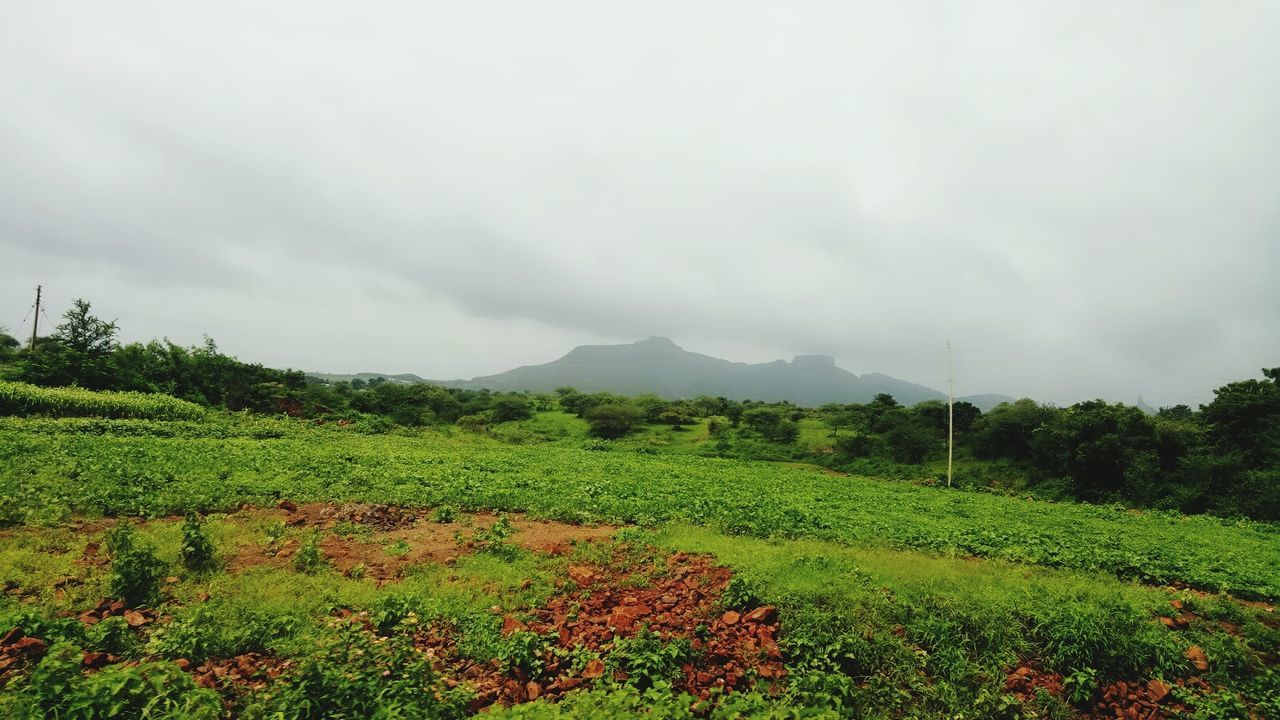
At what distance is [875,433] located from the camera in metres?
43.0

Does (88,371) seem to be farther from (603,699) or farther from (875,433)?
(875,433)

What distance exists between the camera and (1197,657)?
6895 millimetres

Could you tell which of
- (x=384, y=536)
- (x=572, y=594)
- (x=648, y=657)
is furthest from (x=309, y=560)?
(x=648, y=657)

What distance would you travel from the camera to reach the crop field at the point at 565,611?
539 centimetres

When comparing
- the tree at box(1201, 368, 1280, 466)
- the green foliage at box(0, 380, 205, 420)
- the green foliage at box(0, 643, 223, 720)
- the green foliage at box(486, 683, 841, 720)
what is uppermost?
the tree at box(1201, 368, 1280, 466)

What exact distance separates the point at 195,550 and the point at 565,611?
Result: 22.5ft

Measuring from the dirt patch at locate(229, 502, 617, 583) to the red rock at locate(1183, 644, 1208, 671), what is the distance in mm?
10358

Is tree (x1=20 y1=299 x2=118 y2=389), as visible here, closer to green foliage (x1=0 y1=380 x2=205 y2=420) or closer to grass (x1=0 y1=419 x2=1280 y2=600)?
green foliage (x1=0 y1=380 x2=205 y2=420)

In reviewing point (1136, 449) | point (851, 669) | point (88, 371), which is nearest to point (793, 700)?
point (851, 669)

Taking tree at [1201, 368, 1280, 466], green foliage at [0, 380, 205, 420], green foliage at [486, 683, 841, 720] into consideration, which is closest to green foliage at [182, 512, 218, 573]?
green foliage at [486, 683, 841, 720]

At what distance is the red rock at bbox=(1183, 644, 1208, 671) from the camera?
6777 millimetres

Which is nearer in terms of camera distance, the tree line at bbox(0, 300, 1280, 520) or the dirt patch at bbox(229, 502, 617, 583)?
the dirt patch at bbox(229, 502, 617, 583)

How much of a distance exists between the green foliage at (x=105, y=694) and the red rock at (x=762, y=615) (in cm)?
647

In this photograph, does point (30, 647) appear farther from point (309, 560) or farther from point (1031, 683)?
point (1031, 683)
